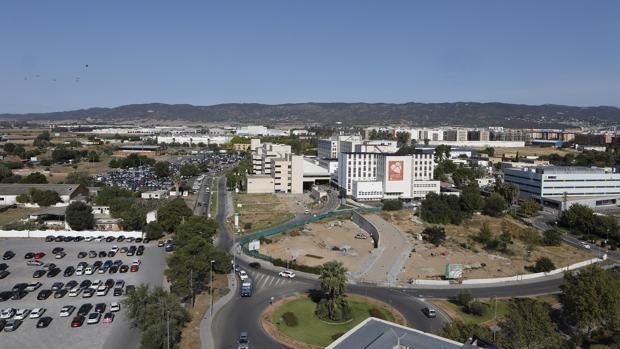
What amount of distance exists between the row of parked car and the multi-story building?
175ft

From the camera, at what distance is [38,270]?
112 feet

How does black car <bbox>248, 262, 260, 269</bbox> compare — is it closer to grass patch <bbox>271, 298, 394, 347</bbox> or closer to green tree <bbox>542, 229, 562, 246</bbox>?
grass patch <bbox>271, 298, 394, 347</bbox>

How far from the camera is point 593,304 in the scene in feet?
80.6

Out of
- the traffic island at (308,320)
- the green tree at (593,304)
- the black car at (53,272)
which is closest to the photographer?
the green tree at (593,304)

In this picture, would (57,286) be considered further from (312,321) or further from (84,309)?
(312,321)

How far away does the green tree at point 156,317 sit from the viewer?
69.9ft

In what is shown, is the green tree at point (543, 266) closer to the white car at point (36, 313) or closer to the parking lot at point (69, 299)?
the parking lot at point (69, 299)

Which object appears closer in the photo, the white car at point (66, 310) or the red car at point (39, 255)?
the white car at point (66, 310)

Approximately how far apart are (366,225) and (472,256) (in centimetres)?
1163

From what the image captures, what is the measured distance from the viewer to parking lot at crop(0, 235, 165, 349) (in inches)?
929

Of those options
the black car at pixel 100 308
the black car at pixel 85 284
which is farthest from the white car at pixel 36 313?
the black car at pixel 85 284

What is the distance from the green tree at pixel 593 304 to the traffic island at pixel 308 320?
27.6 ft

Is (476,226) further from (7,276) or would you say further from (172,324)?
(7,276)

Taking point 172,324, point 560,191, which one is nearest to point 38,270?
point 172,324
